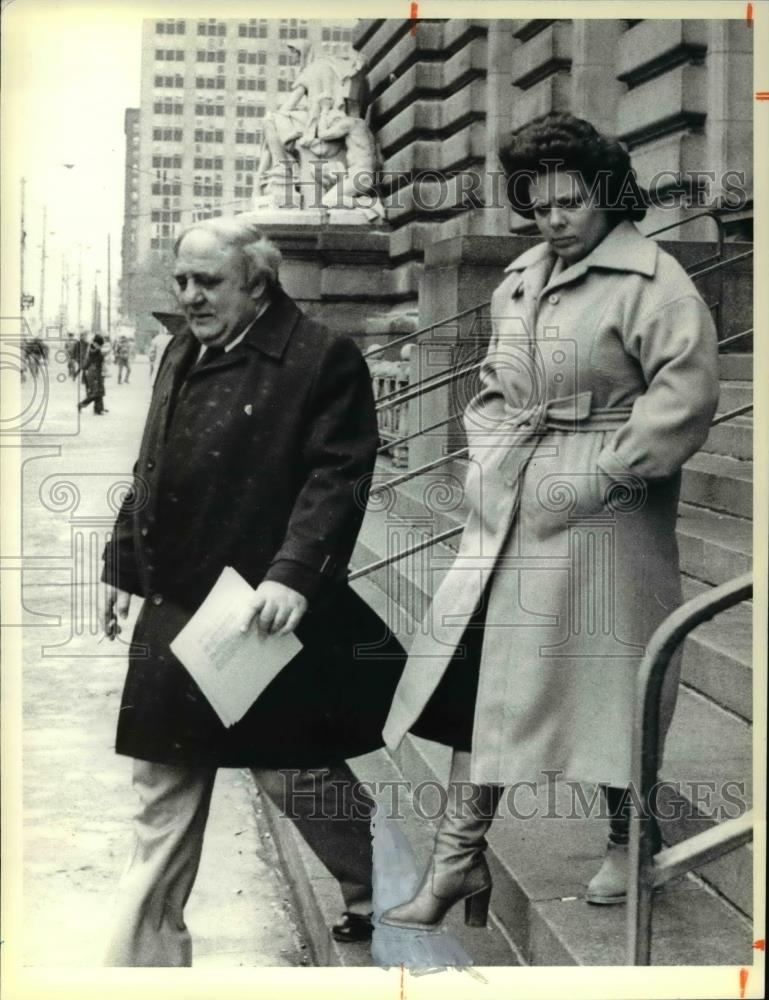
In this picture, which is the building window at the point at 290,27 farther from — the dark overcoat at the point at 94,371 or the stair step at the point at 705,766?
the stair step at the point at 705,766

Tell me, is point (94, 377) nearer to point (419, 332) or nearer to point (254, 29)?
point (419, 332)

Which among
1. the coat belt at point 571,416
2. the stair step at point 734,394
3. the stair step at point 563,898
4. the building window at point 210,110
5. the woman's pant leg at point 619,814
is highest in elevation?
the building window at point 210,110

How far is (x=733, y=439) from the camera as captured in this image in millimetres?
4191

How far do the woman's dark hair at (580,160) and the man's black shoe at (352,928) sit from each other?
7.62 ft

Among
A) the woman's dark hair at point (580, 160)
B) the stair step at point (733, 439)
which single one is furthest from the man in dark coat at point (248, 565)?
the stair step at point (733, 439)

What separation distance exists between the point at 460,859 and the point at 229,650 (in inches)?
38.7

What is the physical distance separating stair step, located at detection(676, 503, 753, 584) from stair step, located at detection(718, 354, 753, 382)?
1.44ft

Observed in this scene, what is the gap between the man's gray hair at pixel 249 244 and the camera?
4148 millimetres

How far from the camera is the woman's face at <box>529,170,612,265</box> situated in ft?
13.0

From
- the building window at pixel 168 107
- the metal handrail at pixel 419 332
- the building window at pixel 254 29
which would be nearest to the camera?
the metal handrail at pixel 419 332

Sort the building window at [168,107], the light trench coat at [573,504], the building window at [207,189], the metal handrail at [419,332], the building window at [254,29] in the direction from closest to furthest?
the light trench coat at [573,504]
the metal handrail at [419,332]
the building window at [207,189]
the building window at [254,29]
the building window at [168,107]

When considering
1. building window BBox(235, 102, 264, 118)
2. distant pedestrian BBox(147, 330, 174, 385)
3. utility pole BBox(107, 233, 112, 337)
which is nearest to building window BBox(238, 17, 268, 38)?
building window BBox(235, 102, 264, 118)

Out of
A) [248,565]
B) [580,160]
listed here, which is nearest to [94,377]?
[248,565]

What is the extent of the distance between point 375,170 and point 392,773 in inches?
83.7
